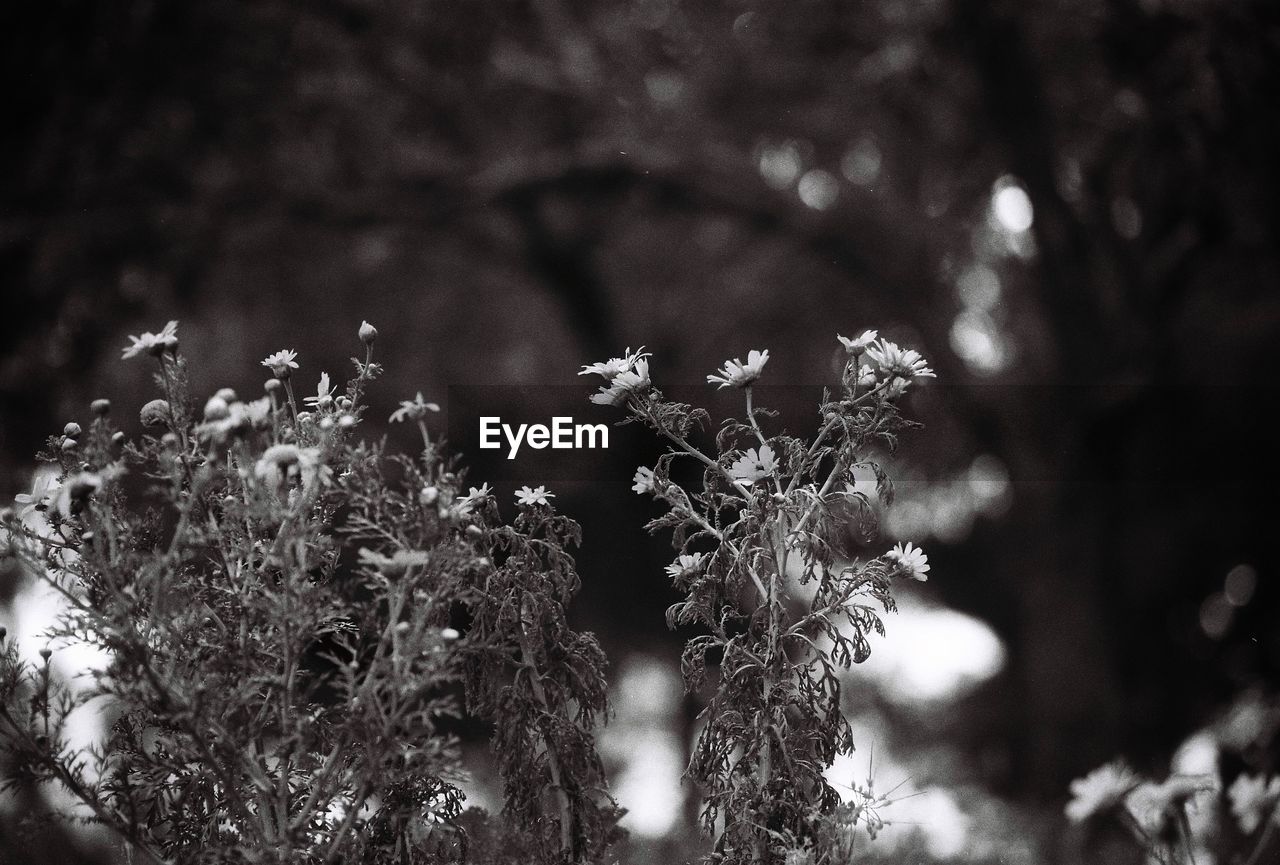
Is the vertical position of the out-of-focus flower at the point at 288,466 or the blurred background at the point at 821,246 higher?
the blurred background at the point at 821,246

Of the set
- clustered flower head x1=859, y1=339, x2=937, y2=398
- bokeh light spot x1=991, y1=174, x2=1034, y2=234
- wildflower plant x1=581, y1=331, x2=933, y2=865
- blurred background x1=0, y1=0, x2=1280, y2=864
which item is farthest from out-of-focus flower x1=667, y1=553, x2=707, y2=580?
bokeh light spot x1=991, y1=174, x2=1034, y2=234

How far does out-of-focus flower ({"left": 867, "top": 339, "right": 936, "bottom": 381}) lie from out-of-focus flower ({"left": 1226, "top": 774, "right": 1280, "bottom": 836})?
529 mm

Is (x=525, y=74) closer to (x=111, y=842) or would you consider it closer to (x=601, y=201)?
(x=601, y=201)

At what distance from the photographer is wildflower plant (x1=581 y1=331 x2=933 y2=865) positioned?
0.99 m

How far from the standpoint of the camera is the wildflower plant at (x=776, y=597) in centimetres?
99

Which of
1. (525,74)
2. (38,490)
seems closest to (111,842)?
(38,490)

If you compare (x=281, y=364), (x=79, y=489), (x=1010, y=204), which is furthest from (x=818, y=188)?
(x=79, y=489)

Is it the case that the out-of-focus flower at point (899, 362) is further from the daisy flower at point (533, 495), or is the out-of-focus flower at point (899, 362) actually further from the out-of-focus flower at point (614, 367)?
the daisy flower at point (533, 495)

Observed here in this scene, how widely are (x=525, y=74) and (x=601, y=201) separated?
2.00 feet

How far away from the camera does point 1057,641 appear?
12.8 ft

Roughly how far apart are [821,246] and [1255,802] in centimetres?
328

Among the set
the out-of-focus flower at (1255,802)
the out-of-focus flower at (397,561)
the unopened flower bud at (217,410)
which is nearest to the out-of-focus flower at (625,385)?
the out-of-focus flower at (397,561)

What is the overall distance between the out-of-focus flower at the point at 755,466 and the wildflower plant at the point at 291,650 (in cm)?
19

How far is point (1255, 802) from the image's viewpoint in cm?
108
